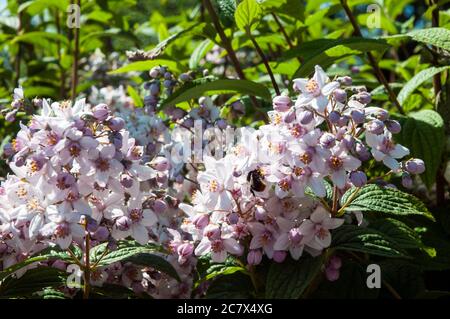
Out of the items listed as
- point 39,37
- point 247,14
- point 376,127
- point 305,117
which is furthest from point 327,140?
point 39,37

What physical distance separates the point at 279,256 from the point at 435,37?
4.08 ft

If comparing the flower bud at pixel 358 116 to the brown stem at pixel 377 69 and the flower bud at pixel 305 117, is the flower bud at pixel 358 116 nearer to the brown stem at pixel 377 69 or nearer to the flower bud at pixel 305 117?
the flower bud at pixel 305 117

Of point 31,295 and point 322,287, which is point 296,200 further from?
point 31,295

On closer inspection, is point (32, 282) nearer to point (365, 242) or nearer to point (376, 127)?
point (365, 242)

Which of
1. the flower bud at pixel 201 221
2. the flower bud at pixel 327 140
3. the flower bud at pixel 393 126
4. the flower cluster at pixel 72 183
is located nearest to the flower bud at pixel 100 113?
the flower cluster at pixel 72 183

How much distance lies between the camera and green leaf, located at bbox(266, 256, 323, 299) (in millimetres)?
2121

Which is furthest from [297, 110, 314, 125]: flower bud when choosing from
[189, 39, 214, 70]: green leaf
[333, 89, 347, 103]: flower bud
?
[189, 39, 214, 70]: green leaf

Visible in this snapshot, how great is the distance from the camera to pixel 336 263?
2.27 metres

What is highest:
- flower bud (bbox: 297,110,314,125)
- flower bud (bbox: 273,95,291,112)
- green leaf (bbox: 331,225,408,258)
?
flower bud (bbox: 273,95,291,112)

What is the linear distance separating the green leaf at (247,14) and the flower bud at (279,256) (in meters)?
1.18

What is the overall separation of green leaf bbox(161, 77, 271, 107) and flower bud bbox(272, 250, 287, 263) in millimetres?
839

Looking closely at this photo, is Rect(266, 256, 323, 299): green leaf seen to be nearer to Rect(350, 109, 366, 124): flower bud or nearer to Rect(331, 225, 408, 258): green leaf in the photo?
Rect(331, 225, 408, 258): green leaf

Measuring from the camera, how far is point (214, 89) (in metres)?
2.77
